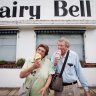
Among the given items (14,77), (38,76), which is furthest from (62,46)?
(14,77)

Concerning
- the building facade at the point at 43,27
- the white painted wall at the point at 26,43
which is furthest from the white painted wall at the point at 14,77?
the white painted wall at the point at 26,43

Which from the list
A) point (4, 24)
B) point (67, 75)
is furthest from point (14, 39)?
point (67, 75)

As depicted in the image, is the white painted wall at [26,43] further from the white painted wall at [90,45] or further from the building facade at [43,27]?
the white painted wall at [90,45]

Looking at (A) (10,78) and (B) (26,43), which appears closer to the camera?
(A) (10,78)

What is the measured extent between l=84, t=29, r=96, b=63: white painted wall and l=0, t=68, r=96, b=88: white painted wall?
2.36ft

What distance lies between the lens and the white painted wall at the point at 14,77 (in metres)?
11.2

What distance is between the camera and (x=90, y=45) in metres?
11.8

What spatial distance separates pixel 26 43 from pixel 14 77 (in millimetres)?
1909

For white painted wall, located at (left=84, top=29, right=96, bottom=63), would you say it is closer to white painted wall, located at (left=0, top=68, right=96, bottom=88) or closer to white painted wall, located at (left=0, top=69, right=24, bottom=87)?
white painted wall, located at (left=0, top=68, right=96, bottom=88)

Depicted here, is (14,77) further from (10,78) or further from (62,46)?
(62,46)

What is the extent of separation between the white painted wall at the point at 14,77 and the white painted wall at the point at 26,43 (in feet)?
3.37

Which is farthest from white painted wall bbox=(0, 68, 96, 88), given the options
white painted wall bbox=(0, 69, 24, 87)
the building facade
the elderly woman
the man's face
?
the elderly woman

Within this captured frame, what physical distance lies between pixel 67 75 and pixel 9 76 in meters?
7.58

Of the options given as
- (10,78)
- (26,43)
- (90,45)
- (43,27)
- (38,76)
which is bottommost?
(10,78)
